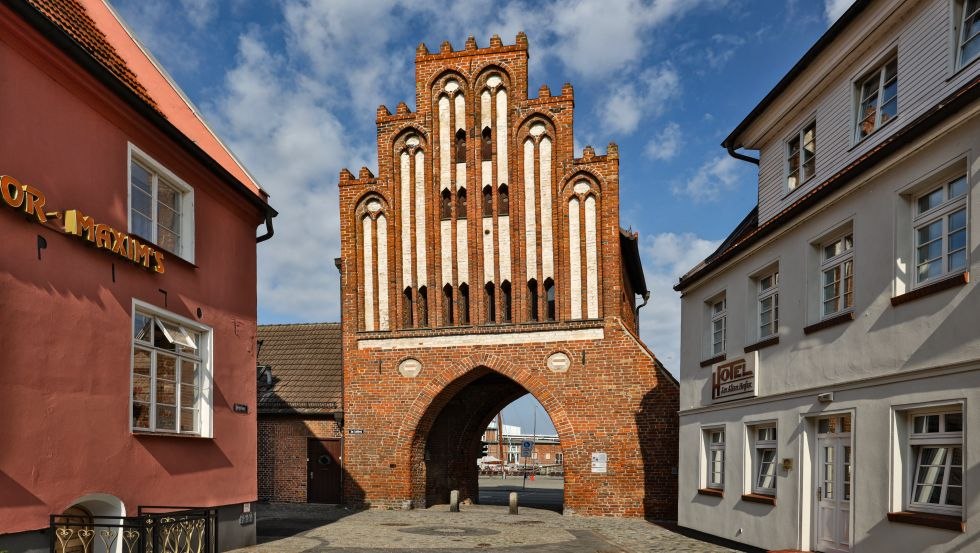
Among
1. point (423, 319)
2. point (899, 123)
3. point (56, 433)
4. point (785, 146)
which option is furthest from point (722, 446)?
point (56, 433)

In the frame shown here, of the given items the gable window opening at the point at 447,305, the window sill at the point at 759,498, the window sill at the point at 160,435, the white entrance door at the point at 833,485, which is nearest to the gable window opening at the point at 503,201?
the gable window opening at the point at 447,305

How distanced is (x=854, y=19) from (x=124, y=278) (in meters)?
10.5

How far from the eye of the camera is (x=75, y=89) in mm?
10703

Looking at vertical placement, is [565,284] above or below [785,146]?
below

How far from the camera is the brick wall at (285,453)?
2592cm

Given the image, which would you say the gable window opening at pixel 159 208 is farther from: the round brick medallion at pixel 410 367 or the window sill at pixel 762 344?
the round brick medallion at pixel 410 367

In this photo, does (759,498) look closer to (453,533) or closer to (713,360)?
(713,360)

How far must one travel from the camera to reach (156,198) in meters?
12.6

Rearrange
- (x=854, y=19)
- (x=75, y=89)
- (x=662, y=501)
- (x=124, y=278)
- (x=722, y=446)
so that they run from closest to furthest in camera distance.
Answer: (x=75, y=89), (x=124, y=278), (x=854, y=19), (x=722, y=446), (x=662, y=501)

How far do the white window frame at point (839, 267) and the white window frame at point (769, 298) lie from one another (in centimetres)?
144

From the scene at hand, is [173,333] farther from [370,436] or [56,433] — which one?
[370,436]

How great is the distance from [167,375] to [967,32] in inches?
440

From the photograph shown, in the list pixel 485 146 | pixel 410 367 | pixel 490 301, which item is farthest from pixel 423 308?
pixel 485 146

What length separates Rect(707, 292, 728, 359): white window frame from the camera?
16.8m
